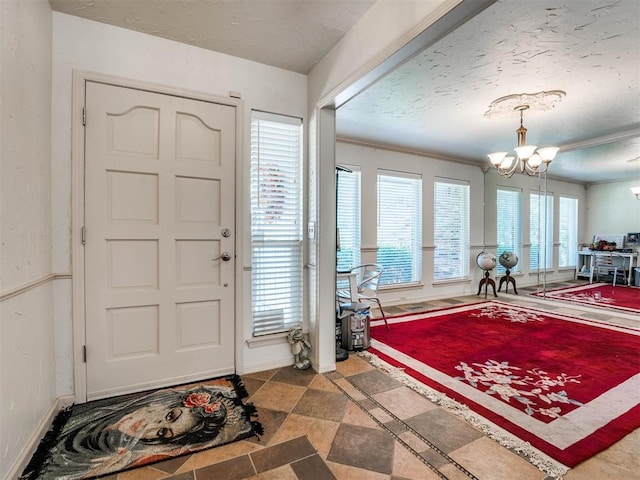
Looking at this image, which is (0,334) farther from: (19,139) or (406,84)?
(406,84)

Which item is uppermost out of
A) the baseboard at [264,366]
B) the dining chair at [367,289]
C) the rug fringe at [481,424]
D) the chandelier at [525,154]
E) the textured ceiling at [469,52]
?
the textured ceiling at [469,52]

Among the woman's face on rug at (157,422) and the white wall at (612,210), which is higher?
the white wall at (612,210)

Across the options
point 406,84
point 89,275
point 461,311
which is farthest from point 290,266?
point 461,311

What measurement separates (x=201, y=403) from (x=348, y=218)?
9.99ft

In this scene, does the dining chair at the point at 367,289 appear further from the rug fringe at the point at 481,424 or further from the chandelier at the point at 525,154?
the chandelier at the point at 525,154

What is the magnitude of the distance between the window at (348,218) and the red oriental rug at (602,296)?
3310 mm

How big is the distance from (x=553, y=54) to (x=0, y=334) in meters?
3.70

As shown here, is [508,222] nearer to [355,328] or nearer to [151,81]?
[355,328]

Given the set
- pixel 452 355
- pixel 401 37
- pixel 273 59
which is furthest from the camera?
pixel 452 355

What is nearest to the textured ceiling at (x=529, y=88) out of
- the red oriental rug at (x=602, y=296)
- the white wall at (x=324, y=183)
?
the white wall at (x=324, y=183)

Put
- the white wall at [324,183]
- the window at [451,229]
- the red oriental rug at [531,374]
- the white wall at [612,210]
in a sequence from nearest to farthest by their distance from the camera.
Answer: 1. the red oriental rug at [531,374]
2. the white wall at [324,183]
3. the white wall at [612,210]
4. the window at [451,229]

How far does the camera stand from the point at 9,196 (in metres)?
1.41

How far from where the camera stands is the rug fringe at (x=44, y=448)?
147 centimetres

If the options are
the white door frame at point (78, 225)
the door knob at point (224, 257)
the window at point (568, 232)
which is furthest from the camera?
the window at point (568, 232)
